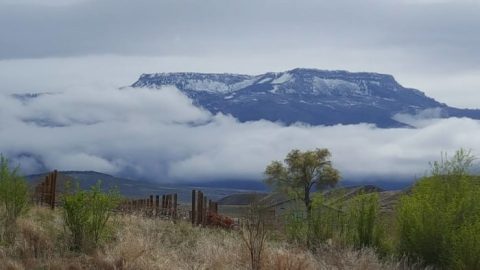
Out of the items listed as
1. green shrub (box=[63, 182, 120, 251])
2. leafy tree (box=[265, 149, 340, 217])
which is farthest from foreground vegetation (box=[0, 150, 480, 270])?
leafy tree (box=[265, 149, 340, 217])

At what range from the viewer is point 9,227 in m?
19.6

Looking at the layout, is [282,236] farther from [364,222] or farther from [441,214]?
[441,214]

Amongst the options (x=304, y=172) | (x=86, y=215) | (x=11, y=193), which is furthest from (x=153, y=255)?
(x=304, y=172)

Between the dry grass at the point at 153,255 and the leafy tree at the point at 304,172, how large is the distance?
67.3 m

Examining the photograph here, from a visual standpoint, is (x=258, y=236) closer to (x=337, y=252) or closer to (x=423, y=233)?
(x=337, y=252)

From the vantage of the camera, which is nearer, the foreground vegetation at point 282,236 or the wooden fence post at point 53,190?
the foreground vegetation at point 282,236

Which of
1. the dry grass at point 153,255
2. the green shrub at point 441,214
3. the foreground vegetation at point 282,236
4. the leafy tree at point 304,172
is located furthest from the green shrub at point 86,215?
the leafy tree at point 304,172

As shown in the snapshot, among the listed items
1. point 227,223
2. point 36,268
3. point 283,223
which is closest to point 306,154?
point 227,223

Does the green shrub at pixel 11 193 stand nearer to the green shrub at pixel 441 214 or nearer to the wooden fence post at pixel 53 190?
the wooden fence post at pixel 53 190

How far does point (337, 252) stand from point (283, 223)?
3.24 metres

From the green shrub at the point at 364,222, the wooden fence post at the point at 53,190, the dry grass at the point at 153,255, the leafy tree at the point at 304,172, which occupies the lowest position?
the dry grass at the point at 153,255

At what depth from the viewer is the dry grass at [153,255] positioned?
17.3m

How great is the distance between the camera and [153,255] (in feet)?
60.3

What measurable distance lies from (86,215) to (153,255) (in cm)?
219
